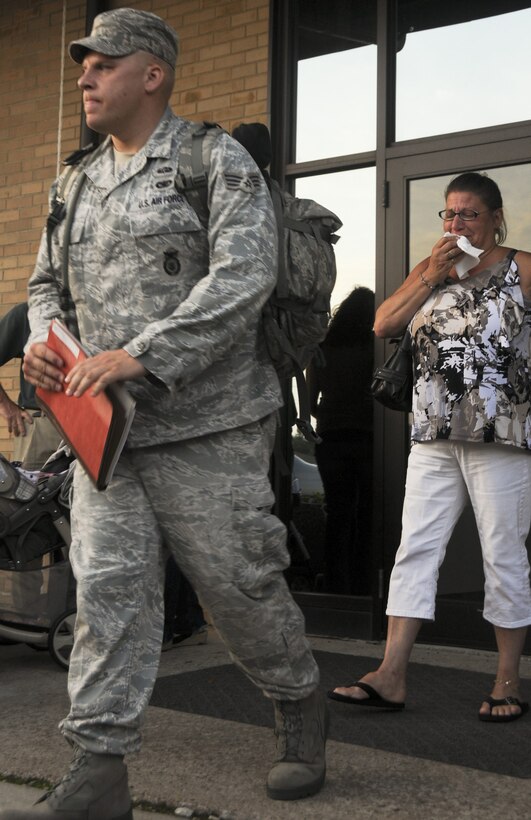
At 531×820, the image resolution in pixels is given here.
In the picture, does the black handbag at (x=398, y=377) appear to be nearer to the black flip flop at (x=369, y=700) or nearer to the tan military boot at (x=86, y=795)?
the black flip flop at (x=369, y=700)

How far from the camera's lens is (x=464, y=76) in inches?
237

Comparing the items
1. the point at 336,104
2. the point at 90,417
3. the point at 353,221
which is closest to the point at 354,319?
the point at 353,221

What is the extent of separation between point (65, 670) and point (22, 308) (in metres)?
1.89

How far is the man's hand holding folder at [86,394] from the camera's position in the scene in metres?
2.78

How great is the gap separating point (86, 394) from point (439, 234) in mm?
3514

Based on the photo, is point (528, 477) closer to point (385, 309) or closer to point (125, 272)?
point (385, 309)

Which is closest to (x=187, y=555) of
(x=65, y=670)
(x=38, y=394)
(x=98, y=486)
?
(x=98, y=486)

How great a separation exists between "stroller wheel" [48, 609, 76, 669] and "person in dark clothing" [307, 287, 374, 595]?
5.20 ft

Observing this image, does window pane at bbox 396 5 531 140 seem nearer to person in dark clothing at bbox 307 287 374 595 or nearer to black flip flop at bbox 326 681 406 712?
person in dark clothing at bbox 307 287 374 595

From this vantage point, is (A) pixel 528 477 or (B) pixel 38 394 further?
(A) pixel 528 477

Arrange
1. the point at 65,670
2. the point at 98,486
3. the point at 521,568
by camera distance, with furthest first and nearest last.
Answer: the point at 65,670 → the point at 521,568 → the point at 98,486

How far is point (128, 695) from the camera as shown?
9.78 feet

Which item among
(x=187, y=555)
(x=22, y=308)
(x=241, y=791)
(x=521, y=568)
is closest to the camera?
(x=187, y=555)

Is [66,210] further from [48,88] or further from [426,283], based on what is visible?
[48,88]
